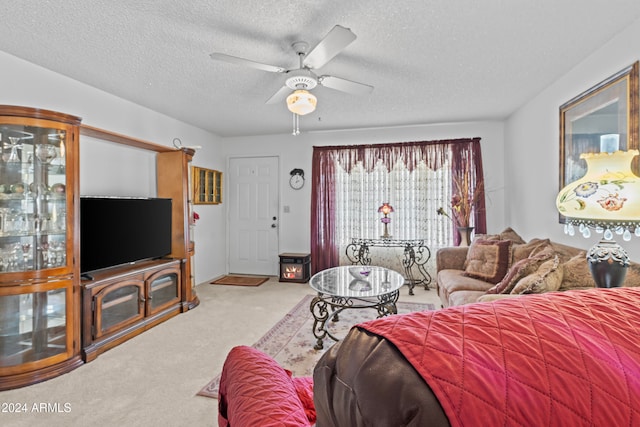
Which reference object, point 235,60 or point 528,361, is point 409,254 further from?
point 528,361

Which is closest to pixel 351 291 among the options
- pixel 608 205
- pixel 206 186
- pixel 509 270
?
pixel 509 270

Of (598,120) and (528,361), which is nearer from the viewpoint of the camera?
(528,361)

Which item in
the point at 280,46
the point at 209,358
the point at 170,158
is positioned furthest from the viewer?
the point at 170,158

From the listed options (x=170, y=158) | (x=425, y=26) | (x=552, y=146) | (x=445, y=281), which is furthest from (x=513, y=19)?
(x=170, y=158)

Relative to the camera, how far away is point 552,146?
3.35 m

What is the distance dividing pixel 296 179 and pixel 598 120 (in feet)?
13.3

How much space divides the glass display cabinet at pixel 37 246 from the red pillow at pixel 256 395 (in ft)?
7.17

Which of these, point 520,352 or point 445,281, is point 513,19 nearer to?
point 445,281

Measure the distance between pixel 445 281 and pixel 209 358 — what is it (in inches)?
91.2

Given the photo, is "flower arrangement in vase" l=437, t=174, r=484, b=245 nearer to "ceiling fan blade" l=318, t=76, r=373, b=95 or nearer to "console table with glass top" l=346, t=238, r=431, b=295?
"console table with glass top" l=346, t=238, r=431, b=295

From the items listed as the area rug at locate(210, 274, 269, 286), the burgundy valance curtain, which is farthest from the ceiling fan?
the area rug at locate(210, 274, 269, 286)

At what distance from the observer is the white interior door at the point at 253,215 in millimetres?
5809

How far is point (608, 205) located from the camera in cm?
168

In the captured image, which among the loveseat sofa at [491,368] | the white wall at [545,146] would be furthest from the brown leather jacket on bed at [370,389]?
the white wall at [545,146]
